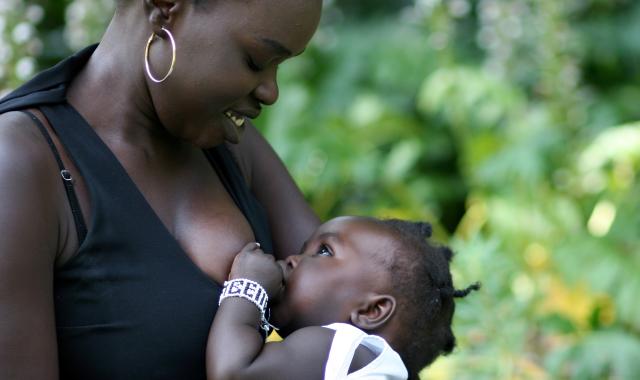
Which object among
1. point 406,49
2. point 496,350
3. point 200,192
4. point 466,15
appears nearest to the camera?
point 200,192

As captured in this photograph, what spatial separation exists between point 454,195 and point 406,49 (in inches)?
42.5

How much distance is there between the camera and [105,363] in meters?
1.96

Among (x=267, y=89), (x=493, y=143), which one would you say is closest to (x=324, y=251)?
(x=267, y=89)

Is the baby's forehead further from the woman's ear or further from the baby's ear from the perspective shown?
the woman's ear

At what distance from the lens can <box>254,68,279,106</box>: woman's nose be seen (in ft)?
6.93

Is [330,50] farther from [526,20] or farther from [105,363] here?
[105,363]

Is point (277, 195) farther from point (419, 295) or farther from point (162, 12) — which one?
point (162, 12)

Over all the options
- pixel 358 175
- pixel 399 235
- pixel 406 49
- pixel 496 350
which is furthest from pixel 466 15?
pixel 399 235

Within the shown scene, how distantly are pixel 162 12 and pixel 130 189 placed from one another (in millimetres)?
342

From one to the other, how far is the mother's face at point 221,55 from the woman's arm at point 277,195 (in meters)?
0.42

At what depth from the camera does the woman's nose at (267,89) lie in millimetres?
2111

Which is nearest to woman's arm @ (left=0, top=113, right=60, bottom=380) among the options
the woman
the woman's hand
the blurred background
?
the woman

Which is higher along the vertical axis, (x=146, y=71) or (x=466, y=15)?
(x=466, y=15)

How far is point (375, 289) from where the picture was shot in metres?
2.27
